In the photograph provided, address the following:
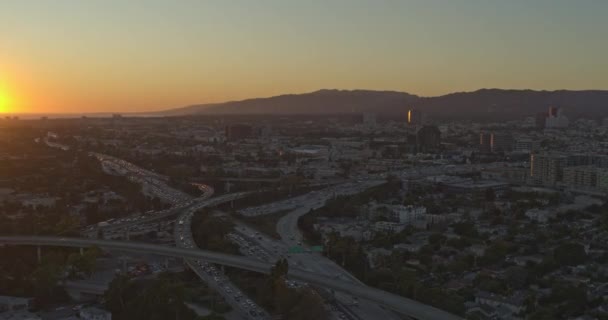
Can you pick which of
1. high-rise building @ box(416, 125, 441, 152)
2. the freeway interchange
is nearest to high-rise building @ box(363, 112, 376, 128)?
high-rise building @ box(416, 125, 441, 152)

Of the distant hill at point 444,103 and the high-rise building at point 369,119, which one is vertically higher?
the distant hill at point 444,103

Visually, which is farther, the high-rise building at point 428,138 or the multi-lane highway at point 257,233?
the high-rise building at point 428,138

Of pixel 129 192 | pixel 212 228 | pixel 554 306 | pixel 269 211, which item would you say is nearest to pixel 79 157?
pixel 129 192

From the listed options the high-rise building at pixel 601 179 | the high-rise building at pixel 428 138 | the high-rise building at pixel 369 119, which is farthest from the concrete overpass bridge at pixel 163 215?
the high-rise building at pixel 369 119

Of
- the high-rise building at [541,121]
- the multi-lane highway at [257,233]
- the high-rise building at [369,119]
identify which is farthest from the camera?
the high-rise building at [369,119]

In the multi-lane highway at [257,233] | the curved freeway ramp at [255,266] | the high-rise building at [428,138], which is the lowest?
the multi-lane highway at [257,233]

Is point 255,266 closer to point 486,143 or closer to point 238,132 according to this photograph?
point 486,143

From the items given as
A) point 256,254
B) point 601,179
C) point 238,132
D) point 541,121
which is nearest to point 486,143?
point 601,179

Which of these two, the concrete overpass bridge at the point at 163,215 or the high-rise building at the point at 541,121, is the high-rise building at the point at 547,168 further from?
the high-rise building at the point at 541,121
